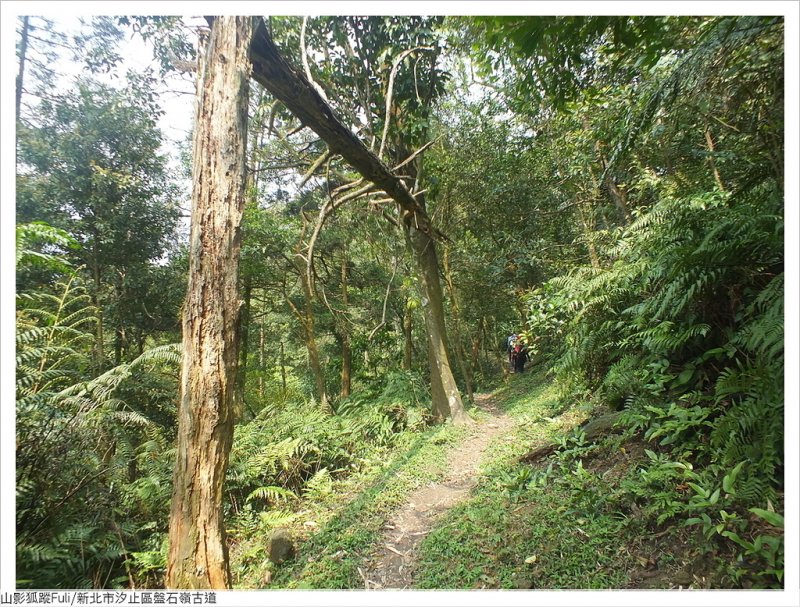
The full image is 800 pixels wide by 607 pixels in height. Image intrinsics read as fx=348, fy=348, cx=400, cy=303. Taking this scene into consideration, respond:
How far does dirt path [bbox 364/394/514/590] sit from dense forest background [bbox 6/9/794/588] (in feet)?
1.99

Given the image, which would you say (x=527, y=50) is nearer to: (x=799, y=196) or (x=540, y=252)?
(x=799, y=196)

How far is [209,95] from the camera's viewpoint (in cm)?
209

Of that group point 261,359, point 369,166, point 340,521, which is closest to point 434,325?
point 369,166

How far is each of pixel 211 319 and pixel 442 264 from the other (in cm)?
823

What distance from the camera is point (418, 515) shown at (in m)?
3.24

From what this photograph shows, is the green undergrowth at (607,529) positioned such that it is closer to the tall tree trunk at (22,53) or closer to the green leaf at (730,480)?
the green leaf at (730,480)

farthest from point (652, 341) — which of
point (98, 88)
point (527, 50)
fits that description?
point (98, 88)

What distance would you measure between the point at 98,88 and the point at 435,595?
8.66 metres

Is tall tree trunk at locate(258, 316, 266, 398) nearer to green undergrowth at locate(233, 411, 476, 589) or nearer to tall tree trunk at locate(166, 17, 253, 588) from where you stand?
green undergrowth at locate(233, 411, 476, 589)

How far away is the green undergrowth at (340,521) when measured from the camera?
255 cm

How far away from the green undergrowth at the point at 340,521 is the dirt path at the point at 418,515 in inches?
3.9

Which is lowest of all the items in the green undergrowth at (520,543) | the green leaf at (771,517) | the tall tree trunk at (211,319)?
the green undergrowth at (520,543)

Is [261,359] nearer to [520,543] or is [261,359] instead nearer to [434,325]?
[434,325]

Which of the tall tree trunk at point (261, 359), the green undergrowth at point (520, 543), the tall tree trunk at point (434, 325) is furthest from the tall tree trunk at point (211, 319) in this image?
the tall tree trunk at point (261, 359)
